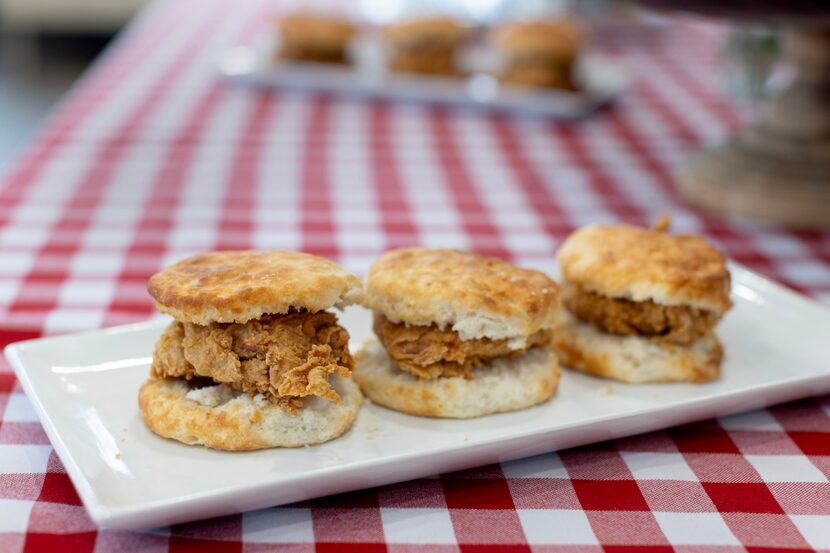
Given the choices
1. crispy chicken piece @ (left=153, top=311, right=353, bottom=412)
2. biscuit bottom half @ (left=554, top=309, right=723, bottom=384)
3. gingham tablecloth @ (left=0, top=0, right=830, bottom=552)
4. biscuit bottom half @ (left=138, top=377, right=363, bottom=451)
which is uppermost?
crispy chicken piece @ (left=153, top=311, right=353, bottom=412)

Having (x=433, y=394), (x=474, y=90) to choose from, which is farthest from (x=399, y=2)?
(x=433, y=394)

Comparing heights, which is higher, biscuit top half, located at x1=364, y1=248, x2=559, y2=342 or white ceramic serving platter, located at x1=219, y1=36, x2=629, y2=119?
biscuit top half, located at x1=364, y1=248, x2=559, y2=342

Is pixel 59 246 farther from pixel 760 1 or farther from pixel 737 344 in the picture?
pixel 760 1

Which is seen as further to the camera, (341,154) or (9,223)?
(341,154)

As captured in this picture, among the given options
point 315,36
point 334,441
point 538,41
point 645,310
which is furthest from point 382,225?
point 315,36

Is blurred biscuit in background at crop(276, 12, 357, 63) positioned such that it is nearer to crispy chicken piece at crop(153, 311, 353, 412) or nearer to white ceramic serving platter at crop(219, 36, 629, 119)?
white ceramic serving platter at crop(219, 36, 629, 119)

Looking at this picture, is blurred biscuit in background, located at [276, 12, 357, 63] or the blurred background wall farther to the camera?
the blurred background wall

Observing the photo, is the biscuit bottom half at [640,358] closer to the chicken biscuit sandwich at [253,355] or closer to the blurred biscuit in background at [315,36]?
the chicken biscuit sandwich at [253,355]

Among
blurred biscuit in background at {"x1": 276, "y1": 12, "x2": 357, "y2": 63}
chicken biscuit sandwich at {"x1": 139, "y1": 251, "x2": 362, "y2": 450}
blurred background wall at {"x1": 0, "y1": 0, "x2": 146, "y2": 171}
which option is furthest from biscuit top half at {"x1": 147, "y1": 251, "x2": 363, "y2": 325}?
blurred background wall at {"x1": 0, "y1": 0, "x2": 146, "y2": 171}
